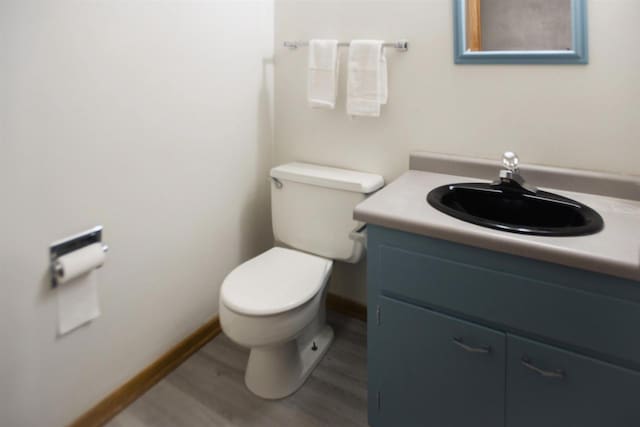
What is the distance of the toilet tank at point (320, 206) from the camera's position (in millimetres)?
1774

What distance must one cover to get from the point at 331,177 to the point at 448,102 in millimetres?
553

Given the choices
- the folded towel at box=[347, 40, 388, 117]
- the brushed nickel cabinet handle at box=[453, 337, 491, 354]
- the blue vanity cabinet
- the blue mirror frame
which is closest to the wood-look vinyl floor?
the blue vanity cabinet

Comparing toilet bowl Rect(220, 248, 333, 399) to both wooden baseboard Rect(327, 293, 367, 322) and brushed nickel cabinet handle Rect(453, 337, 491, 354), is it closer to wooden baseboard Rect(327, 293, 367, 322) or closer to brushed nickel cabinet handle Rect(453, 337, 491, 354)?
wooden baseboard Rect(327, 293, 367, 322)

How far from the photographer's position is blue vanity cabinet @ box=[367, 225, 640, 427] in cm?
101

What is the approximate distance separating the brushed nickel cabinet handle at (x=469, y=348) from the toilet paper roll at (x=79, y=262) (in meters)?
1.14

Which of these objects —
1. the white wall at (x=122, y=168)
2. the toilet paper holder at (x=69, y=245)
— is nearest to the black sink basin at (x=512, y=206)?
the white wall at (x=122, y=168)

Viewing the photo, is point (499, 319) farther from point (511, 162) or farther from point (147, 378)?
point (147, 378)

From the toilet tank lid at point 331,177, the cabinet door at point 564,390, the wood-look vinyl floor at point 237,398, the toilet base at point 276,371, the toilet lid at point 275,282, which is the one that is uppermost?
the toilet tank lid at point 331,177

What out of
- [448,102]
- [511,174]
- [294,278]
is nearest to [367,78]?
[448,102]

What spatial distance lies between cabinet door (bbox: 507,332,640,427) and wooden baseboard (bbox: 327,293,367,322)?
3.25ft

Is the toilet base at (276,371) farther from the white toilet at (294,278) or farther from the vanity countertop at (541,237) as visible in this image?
the vanity countertop at (541,237)

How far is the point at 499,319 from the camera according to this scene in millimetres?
1132

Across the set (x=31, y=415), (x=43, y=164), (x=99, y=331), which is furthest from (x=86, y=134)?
(x=31, y=415)

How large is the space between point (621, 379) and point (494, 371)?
0.29 m
